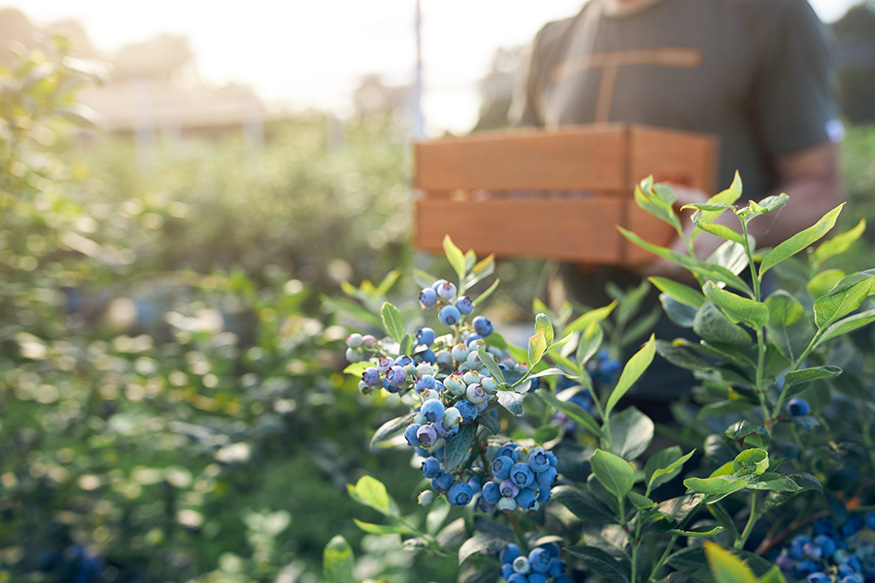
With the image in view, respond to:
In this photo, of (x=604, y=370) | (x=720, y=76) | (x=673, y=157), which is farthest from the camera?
(x=720, y=76)

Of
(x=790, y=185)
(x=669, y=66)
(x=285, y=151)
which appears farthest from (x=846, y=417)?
(x=285, y=151)

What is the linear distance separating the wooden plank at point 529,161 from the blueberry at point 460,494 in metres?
0.77

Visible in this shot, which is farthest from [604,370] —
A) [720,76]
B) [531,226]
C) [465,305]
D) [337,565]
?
[720,76]

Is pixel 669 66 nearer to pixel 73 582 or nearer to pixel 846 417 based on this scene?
pixel 846 417

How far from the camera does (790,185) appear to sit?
1315 mm

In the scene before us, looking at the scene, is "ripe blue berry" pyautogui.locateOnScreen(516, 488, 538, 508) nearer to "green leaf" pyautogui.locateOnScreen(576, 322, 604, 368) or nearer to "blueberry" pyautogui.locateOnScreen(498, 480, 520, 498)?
"blueberry" pyautogui.locateOnScreen(498, 480, 520, 498)

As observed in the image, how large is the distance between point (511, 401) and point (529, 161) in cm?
89

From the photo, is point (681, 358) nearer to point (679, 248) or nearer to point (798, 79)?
point (679, 248)

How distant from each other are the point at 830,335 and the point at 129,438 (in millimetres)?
1390

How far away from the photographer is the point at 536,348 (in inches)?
17.5

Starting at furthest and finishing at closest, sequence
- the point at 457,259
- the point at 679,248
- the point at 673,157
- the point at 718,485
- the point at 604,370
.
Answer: the point at 673,157
the point at 679,248
the point at 604,370
the point at 457,259
the point at 718,485

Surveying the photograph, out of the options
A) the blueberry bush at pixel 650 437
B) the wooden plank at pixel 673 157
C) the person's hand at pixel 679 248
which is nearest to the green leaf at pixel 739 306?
the blueberry bush at pixel 650 437

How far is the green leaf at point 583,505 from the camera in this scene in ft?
1.65

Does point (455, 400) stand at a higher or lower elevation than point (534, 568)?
higher
